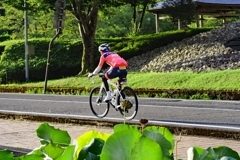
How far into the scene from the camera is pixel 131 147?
2.54 feet

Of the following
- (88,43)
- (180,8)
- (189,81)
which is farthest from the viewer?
(180,8)

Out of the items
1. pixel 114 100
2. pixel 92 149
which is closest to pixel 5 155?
pixel 92 149

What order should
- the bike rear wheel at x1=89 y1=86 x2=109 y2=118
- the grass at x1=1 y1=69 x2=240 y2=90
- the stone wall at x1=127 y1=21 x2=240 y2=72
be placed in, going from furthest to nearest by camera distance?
the stone wall at x1=127 y1=21 x2=240 y2=72 → the grass at x1=1 y1=69 x2=240 y2=90 → the bike rear wheel at x1=89 y1=86 x2=109 y2=118

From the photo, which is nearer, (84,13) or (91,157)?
(91,157)

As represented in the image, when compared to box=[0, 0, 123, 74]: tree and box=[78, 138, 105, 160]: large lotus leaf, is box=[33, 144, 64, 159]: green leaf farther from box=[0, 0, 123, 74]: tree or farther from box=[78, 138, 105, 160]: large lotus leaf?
box=[0, 0, 123, 74]: tree

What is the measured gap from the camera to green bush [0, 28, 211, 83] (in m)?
21.1

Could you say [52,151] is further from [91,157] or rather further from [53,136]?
[91,157]

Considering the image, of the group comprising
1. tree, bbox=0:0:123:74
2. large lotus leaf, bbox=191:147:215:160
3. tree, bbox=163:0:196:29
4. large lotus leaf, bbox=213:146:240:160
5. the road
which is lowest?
the road

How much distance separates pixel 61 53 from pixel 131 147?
72.1ft

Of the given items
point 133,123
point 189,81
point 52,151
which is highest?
point 52,151

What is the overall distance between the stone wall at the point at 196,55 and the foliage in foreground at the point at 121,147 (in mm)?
15885

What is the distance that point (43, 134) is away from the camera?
1.13 metres

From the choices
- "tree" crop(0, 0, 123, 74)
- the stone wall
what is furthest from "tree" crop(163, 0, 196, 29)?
"tree" crop(0, 0, 123, 74)

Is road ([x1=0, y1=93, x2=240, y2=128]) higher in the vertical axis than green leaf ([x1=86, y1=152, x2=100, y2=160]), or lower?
lower
